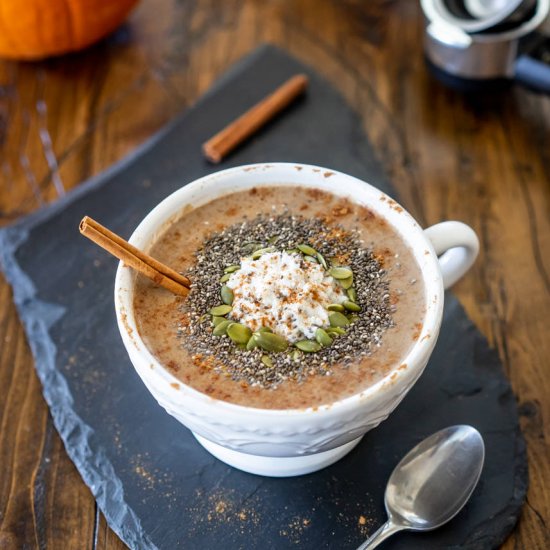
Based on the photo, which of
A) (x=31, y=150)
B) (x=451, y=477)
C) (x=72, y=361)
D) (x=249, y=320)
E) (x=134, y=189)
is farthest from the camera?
(x=31, y=150)

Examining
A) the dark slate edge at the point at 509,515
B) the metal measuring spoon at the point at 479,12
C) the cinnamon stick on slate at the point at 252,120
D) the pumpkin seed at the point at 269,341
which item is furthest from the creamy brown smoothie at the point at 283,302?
the metal measuring spoon at the point at 479,12

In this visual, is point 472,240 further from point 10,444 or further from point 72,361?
point 10,444

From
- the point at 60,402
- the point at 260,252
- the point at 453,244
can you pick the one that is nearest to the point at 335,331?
the point at 260,252

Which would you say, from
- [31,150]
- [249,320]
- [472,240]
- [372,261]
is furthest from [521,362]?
[31,150]

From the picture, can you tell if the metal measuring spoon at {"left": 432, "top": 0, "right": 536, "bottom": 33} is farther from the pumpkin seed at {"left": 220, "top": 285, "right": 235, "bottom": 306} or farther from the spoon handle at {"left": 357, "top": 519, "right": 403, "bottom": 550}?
the spoon handle at {"left": 357, "top": 519, "right": 403, "bottom": 550}

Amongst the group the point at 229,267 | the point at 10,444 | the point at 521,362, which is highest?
the point at 229,267

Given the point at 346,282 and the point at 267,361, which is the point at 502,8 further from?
the point at 267,361
